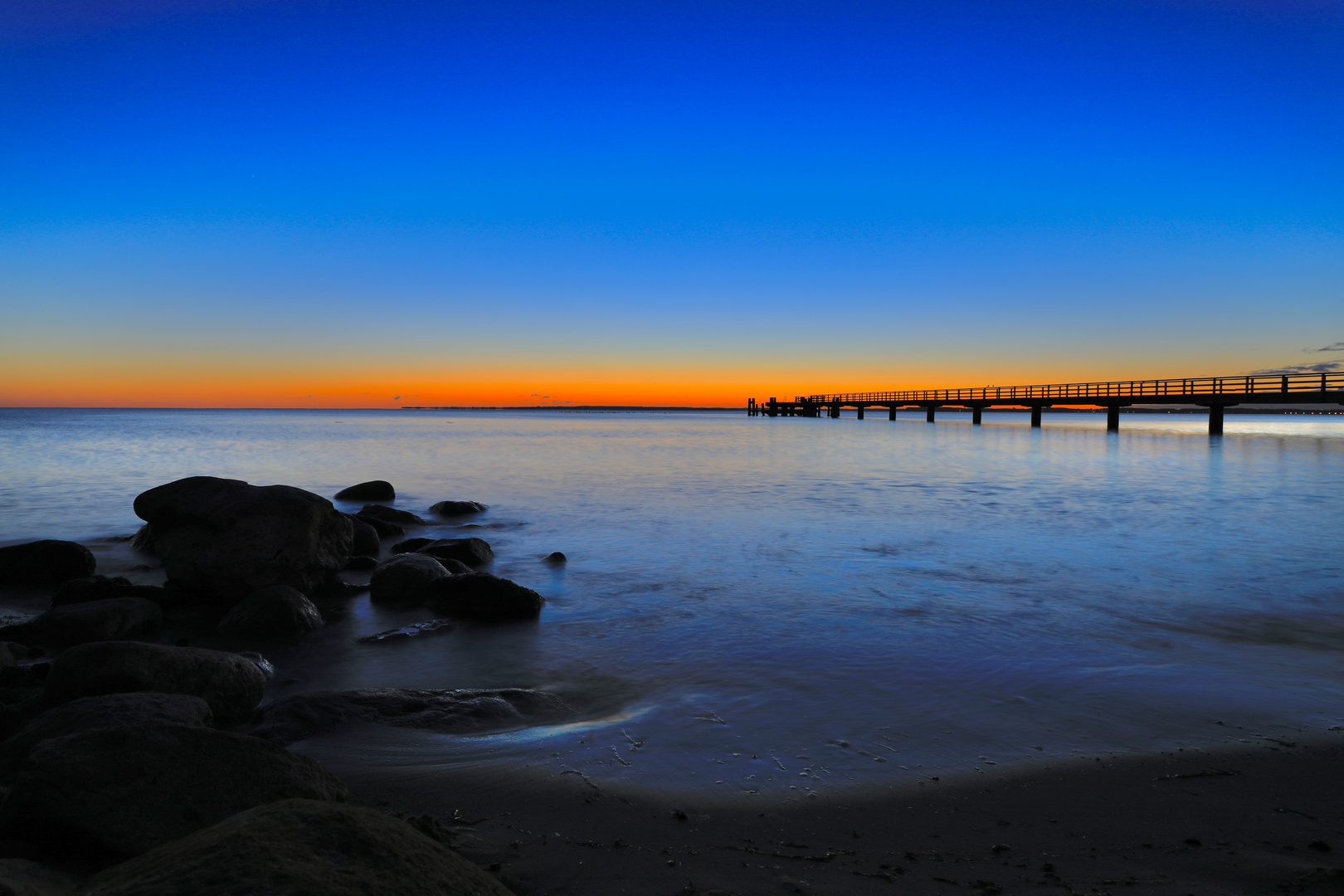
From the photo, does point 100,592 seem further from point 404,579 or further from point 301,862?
point 301,862

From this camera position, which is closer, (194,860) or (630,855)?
(194,860)

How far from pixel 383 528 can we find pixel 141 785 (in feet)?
38.1

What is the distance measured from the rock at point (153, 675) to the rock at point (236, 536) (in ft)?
11.6

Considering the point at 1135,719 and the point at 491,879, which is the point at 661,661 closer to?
the point at 1135,719

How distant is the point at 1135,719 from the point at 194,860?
534 centimetres

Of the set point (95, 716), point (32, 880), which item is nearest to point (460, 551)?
point (95, 716)

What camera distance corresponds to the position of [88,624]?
698cm

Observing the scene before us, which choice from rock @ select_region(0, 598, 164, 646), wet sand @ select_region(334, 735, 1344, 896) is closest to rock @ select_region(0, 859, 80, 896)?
wet sand @ select_region(334, 735, 1344, 896)

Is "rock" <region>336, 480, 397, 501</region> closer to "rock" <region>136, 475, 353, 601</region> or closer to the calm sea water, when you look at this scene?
the calm sea water

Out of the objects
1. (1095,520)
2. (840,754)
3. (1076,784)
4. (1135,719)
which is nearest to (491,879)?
(840,754)

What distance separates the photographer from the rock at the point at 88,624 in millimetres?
6820

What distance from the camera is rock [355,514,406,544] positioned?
13.8 meters

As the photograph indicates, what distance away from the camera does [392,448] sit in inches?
1719

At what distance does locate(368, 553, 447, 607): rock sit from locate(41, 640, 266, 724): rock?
3.49 m
